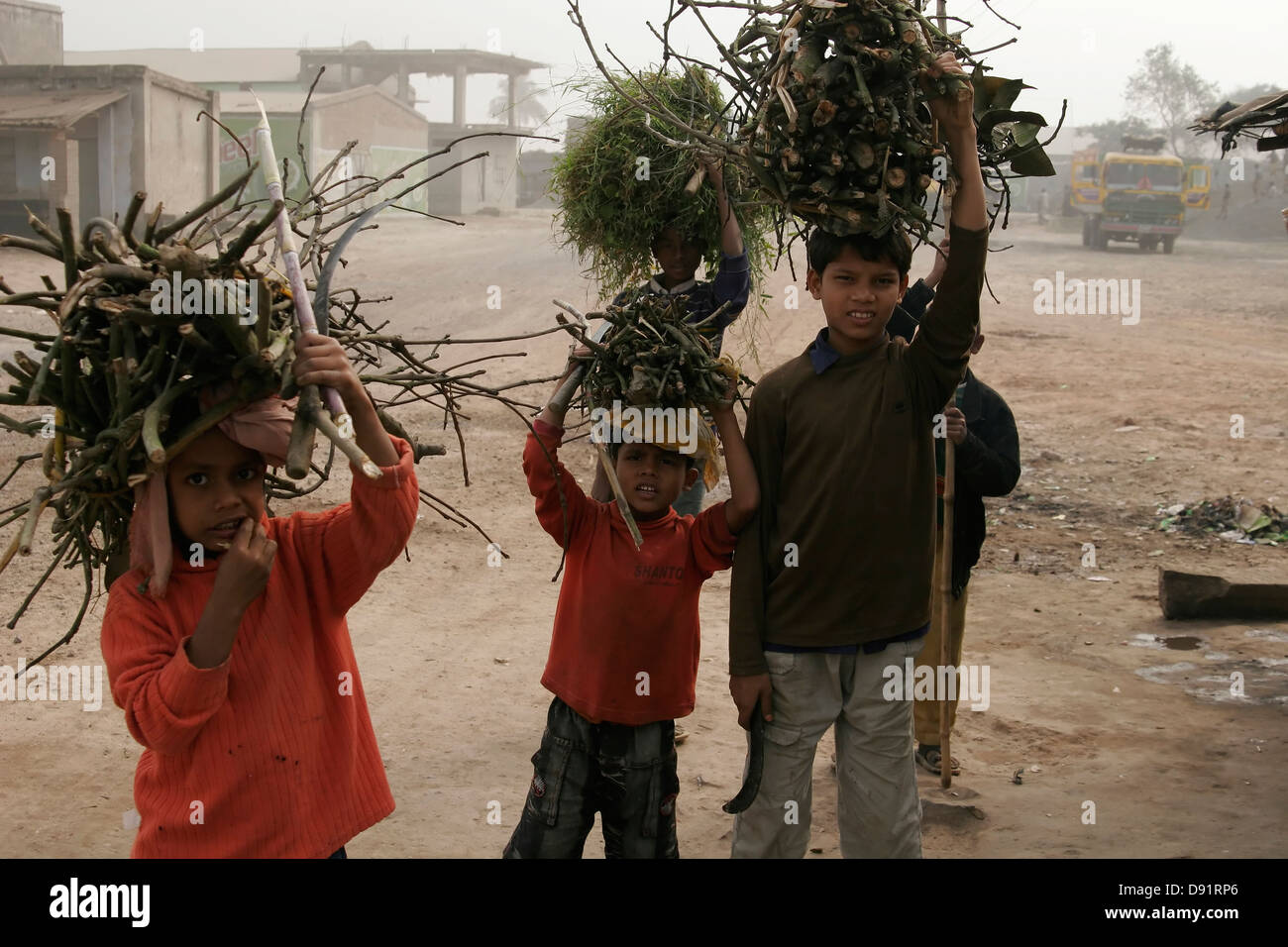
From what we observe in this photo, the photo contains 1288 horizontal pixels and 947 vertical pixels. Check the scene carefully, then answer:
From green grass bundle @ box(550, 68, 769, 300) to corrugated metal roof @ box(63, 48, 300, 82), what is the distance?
4170cm

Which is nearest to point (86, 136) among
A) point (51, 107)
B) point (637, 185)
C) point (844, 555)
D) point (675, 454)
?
point (51, 107)

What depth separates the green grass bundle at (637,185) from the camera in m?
4.22

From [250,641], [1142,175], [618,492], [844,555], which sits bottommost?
[250,641]

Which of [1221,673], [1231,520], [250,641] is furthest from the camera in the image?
[1231,520]

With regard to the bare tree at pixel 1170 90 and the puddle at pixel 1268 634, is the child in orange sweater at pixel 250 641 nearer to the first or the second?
the puddle at pixel 1268 634

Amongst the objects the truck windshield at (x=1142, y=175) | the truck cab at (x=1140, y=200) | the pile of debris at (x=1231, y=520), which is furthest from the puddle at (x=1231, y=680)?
the truck windshield at (x=1142, y=175)

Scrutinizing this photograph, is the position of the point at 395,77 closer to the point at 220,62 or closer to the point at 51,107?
the point at 220,62

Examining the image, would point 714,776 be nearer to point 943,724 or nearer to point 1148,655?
point 943,724

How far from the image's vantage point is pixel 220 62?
47250mm

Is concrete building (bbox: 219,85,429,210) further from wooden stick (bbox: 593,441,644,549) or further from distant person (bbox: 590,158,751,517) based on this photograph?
wooden stick (bbox: 593,441,644,549)

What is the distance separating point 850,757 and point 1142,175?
31307 millimetres

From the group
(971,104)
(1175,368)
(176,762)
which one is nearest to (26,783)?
(176,762)

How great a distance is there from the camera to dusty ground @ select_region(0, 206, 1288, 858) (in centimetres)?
427

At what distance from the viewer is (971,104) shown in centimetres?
278
